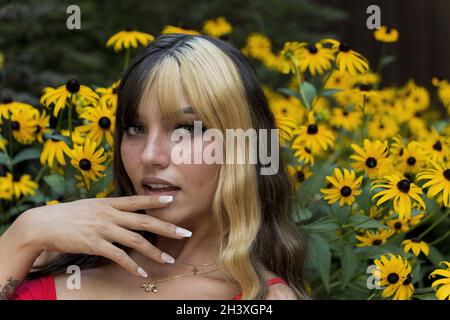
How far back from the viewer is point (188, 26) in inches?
151

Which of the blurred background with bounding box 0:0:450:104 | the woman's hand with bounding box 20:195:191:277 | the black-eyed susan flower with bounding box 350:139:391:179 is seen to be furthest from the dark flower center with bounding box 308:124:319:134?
the blurred background with bounding box 0:0:450:104

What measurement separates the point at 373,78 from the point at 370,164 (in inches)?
42.8

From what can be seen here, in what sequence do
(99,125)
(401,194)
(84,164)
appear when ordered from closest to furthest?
(401,194) → (84,164) → (99,125)

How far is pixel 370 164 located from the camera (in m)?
1.84

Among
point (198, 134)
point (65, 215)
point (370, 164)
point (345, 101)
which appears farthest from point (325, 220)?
point (345, 101)

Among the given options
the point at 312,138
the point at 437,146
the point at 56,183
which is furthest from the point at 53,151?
the point at 437,146

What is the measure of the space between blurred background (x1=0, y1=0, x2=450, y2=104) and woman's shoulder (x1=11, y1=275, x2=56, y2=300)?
1653mm

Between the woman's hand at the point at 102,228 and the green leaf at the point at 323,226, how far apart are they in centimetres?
48

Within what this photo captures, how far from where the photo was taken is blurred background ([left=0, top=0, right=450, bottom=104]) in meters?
4.07

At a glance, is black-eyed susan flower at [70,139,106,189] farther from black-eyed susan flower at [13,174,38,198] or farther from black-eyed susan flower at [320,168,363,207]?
black-eyed susan flower at [320,168,363,207]

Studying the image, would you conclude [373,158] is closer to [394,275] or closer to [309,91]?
[394,275]

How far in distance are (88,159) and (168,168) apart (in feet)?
1.35

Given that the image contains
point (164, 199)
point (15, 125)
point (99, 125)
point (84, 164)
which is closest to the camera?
point (164, 199)
